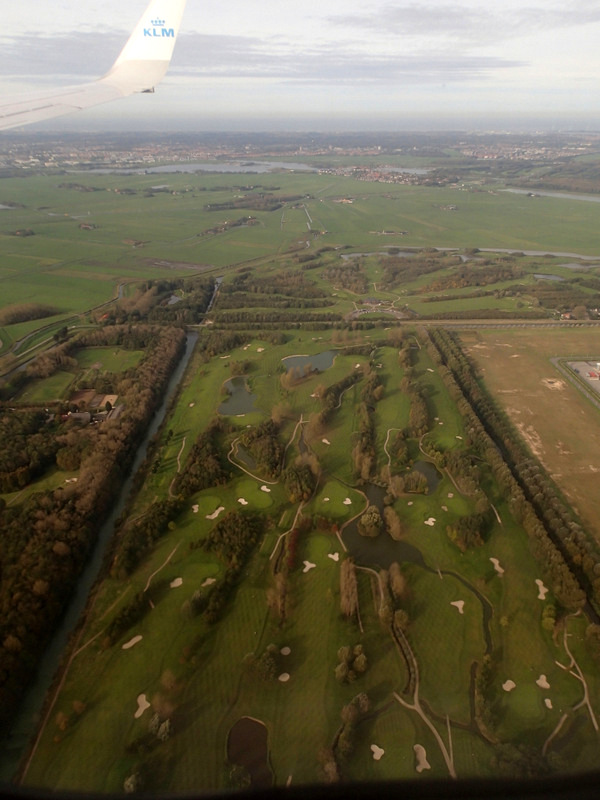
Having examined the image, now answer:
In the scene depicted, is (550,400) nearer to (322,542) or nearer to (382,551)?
(382,551)

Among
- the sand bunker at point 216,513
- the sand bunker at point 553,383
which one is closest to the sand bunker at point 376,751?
the sand bunker at point 216,513

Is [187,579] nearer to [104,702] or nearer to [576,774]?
[104,702]

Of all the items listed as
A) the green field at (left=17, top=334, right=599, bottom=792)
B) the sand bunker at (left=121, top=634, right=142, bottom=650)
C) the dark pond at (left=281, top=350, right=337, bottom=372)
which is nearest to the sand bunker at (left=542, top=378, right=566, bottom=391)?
the green field at (left=17, top=334, right=599, bottom=792)

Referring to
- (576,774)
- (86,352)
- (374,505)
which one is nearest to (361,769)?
(576,774)

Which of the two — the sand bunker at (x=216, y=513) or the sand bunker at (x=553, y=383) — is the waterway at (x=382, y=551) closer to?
the sand bunker at (x=216, y=513)

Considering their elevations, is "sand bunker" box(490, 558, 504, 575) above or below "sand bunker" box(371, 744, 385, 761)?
below

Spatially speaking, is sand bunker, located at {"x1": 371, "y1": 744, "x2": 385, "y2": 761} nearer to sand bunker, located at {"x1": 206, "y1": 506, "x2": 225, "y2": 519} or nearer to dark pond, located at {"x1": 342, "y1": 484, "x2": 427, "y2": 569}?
dark pond, located at {"x1": 342, "y1": 484, "x2": 427, "y2": 569}
